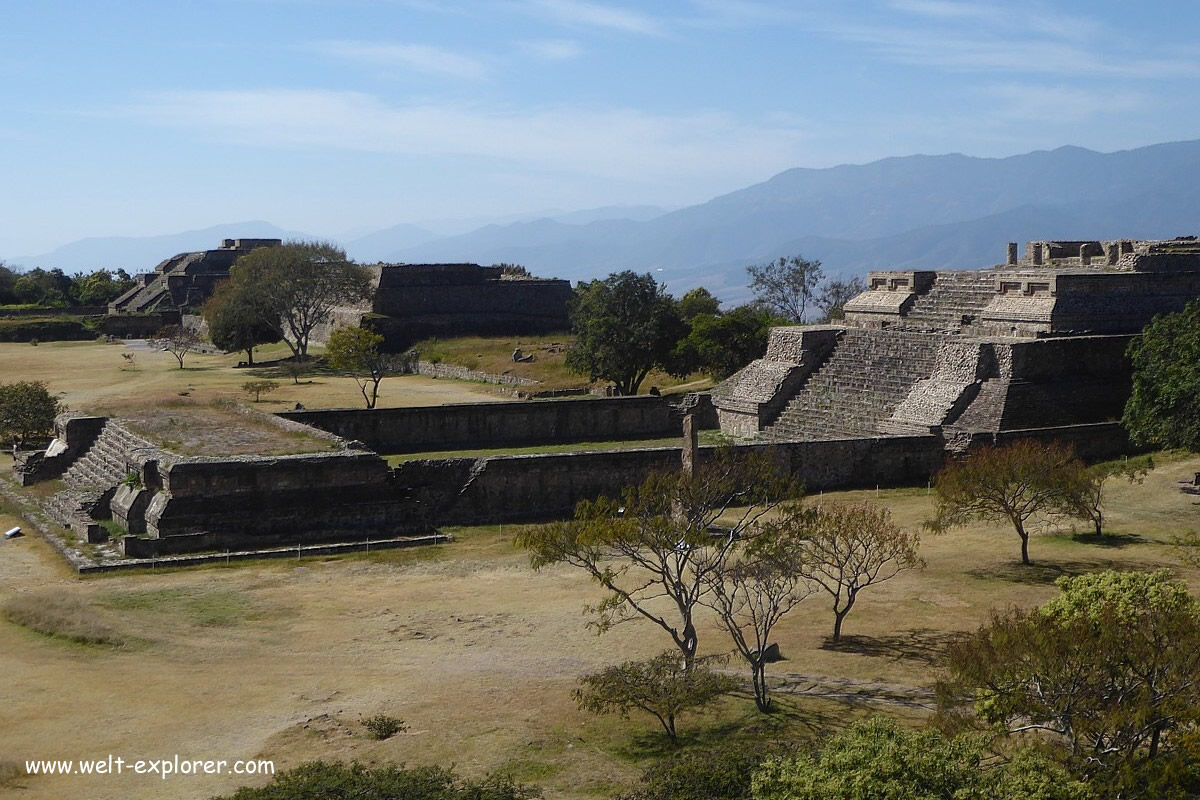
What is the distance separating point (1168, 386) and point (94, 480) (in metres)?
19.5

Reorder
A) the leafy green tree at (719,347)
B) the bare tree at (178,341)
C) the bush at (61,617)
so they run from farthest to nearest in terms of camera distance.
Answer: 1. the bare tree at (178,341)
2. the leafy green tree at (719,347)
3. the bush at (61,617)

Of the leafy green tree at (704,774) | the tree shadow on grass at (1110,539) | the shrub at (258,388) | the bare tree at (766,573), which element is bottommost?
the leafy green tree at (704,774)

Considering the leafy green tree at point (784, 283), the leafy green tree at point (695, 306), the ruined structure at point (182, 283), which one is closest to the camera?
the leafy green tree at point (695, 306)

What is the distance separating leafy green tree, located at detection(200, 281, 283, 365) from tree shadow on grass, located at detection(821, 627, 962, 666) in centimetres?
4084

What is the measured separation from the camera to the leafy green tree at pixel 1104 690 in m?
10.1

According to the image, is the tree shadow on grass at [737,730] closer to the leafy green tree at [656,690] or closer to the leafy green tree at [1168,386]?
the leafy green tree at [656,690]

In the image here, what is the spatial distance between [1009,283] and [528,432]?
11653mm

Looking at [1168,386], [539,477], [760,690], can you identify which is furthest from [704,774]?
[1168,386]

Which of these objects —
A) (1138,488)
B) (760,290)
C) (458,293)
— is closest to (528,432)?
(1138,488)

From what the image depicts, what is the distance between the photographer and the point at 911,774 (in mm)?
9477

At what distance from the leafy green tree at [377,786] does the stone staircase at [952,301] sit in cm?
2310

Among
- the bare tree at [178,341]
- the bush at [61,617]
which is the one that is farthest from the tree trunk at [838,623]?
the bare tree at [178,341]

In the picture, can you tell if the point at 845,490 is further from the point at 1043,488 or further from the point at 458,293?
the point at 458,293

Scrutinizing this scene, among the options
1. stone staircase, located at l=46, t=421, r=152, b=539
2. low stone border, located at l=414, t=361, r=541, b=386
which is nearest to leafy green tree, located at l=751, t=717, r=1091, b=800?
stone staircase, located at l=46, t=421, r=152, b=539
